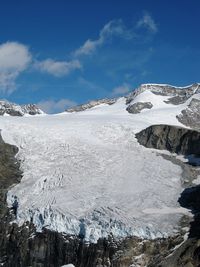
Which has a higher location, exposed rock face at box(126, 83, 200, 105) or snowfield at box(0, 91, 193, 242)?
exposed rock face at box(126, 83, 200, 105)

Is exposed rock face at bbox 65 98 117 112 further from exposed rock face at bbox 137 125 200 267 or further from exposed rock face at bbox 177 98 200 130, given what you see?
exposed rock face at bbox 137 125 200 267

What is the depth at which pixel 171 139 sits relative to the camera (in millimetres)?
86688

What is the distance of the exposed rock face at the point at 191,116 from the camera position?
339 feet

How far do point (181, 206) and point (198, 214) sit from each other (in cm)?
253

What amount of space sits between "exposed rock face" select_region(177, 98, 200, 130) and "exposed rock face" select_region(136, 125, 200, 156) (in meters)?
13.5

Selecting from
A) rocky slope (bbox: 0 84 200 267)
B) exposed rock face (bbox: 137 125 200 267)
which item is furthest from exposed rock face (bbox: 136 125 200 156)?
rocky slope (bbox: 0 84 200 267)

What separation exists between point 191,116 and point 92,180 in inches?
1553

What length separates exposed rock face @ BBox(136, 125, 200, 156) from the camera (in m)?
83.9

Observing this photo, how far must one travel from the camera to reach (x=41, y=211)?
6525 centimetres

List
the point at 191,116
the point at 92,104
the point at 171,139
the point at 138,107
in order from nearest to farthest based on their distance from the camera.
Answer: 1. the point at 171,139
2. the point at 191,116
3. the point at 138,107
4. the point at 92,104

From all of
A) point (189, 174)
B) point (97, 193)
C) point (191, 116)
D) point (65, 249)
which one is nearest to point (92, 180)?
point (97, 193)

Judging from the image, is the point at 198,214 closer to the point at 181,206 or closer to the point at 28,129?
the point at 181,206

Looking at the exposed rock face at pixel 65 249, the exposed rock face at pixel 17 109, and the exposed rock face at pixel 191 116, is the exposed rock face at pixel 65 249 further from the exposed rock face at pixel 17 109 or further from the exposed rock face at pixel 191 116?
the exposed rock face at pixel 17 109

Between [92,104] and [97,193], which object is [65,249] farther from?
[92,104]
